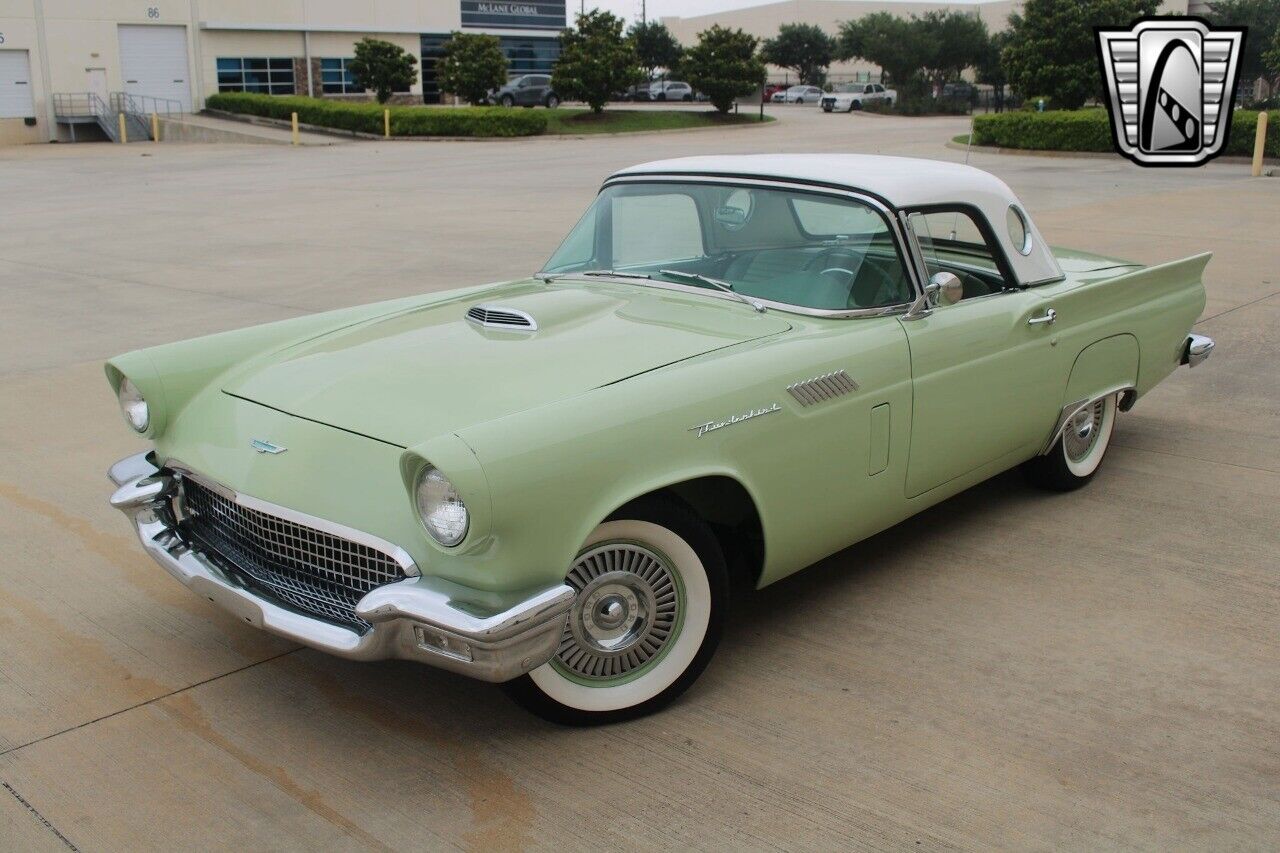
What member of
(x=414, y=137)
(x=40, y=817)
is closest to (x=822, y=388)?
(x=40, y=817)

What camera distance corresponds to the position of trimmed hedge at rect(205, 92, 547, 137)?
119 ft

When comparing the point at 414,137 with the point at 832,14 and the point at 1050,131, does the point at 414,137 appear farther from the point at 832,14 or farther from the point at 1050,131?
the point at 832,14

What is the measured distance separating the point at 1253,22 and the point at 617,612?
50851 millimetres

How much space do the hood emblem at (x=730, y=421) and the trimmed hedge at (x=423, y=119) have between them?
→ 34.3 m

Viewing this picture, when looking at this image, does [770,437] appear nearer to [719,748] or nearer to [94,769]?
[719,748]

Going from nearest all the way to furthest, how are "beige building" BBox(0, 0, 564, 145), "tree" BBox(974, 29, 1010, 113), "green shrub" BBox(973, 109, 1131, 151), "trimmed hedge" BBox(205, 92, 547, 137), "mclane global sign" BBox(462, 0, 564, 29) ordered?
1. "green shrub" BBox(973, 109, 1131, 151)
2. "trimmed hedge" BBox(205, 92, 547, 137)
3. "beige building" BBox(0, 0, 564, 145)
4. "mclane global sign" BBox(462, 0, 564, 29)
5. "tree" BBox(974, 29, 1010, 113)

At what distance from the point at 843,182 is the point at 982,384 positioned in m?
0.89

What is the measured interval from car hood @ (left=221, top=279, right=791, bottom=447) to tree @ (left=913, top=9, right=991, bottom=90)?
188 ft

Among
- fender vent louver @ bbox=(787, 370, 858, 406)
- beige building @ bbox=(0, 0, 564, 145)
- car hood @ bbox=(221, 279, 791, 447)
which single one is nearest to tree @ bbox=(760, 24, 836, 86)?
beige building @ bbox=(0, 0, 564, 145)

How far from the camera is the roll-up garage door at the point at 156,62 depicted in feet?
136

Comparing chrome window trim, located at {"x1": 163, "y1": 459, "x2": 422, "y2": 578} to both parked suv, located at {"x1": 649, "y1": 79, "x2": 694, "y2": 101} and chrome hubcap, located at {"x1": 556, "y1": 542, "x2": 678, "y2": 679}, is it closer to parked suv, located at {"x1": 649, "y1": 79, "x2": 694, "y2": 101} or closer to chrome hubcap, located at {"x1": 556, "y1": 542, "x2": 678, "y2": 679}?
chrome hubcap, located at {"x1": 556, "y1": 542, "x2": 678, "y2": 679}

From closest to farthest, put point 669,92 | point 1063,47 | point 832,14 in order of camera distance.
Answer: point 1063,47
point 669,92
point 832,14

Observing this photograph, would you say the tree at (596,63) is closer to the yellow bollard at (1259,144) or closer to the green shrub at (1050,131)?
the green shrub at (1050,131)

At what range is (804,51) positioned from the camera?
77500 mm
